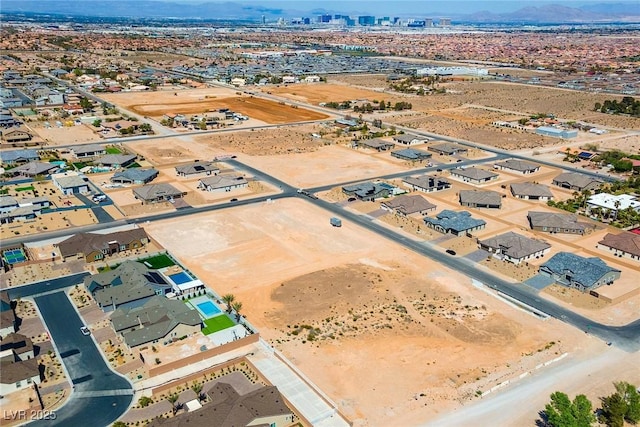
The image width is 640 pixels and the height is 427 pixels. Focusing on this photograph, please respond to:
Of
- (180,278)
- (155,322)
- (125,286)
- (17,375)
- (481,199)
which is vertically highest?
(481,199)

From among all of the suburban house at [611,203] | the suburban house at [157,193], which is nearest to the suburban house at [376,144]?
the suburban house at [611,203]

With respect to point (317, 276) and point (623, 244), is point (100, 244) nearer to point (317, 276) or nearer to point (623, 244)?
point (317, 276)

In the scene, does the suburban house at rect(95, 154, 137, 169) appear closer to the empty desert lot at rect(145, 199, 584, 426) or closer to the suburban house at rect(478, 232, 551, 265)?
the empty desert lot at rect(145, 199, 584, 426)

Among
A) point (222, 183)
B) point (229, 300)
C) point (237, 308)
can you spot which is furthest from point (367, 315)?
point (222, 183)

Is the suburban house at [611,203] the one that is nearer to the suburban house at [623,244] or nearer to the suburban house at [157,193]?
the suburban house at [623,244]

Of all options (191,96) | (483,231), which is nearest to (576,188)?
(483,231)

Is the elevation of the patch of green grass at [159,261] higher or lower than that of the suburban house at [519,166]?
lower
